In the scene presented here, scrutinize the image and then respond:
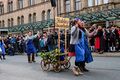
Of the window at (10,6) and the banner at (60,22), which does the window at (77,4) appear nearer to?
the window at (10,6)

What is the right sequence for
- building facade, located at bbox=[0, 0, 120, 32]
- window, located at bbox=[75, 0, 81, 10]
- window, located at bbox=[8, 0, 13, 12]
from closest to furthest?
building facade, located at bbox=[0, 0, 120, 32] < window, located at bbox=[75, 0, 81, 10] < window, located at bbox=[8, 0, 13, 12]

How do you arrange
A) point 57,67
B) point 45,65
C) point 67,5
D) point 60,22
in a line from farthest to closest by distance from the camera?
point 67,5 < point 60,22 < point 45,65 < point 57,67

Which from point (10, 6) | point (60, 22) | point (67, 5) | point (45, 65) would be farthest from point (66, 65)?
point (10, 6)

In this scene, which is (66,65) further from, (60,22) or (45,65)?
(60,22)

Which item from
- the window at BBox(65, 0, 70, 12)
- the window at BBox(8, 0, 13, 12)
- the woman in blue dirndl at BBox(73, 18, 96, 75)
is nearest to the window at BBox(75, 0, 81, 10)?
the window at BBox(65, 0, 70, 12)

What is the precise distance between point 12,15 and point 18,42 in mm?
29749

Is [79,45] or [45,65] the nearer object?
[79,45]

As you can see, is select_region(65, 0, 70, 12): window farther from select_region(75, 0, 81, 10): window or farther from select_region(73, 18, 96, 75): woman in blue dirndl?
select_region(73, 18, 96, 75): woman in blue dirndl

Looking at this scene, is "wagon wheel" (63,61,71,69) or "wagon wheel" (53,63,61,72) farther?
"wagon wheel" (63,61,71,69)

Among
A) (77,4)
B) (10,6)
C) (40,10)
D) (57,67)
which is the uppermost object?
(10,6)

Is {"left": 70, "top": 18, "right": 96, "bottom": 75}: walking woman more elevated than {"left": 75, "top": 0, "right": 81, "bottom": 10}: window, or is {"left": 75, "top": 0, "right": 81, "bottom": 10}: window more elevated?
{"left": 75, "top": 0, "right": 81, "bottom": 10}: window

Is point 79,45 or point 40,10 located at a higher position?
point 40,10

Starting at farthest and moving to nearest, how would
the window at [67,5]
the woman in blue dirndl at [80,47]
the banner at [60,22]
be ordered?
the window at [67,5] → the banner at [60,22] → the woman in blue dirndl at [80,47]

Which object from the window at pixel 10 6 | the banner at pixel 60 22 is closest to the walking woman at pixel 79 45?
the banner at pixel 60 22
